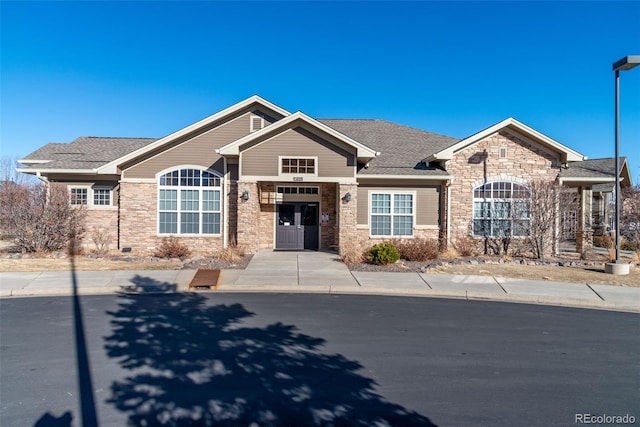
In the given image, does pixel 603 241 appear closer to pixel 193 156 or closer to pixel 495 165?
pixel 495 165

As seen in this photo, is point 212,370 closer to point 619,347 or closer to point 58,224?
point 619,347

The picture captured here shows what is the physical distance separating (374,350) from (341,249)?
957cm

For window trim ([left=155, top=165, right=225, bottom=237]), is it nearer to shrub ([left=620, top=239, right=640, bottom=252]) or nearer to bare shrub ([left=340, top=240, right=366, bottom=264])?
bare shrub ([left=340, top=240, right=366, bottom=264])

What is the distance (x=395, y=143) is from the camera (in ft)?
68.2

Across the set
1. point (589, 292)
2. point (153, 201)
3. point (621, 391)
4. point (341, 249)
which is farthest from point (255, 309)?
point (153, 201)

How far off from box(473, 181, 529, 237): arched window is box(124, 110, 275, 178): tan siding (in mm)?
11889

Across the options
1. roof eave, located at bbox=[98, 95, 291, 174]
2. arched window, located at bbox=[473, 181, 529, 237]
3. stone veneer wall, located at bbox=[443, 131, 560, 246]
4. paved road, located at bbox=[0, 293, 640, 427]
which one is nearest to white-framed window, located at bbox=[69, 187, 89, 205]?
roof eave, located at bbox=[98, 95, 291, 174]

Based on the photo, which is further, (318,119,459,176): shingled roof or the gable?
(318,119,459,176): shingled roof

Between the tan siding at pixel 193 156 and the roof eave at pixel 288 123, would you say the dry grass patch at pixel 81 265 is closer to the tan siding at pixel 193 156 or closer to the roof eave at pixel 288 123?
the tan siding at pixel 193 156

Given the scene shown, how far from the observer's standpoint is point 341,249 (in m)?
15.4

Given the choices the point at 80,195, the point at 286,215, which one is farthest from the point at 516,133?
the point at 80,195

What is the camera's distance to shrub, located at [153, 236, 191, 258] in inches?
594

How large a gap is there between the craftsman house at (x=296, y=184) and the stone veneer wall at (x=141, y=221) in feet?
0.14

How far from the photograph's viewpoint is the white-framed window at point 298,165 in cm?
1575
